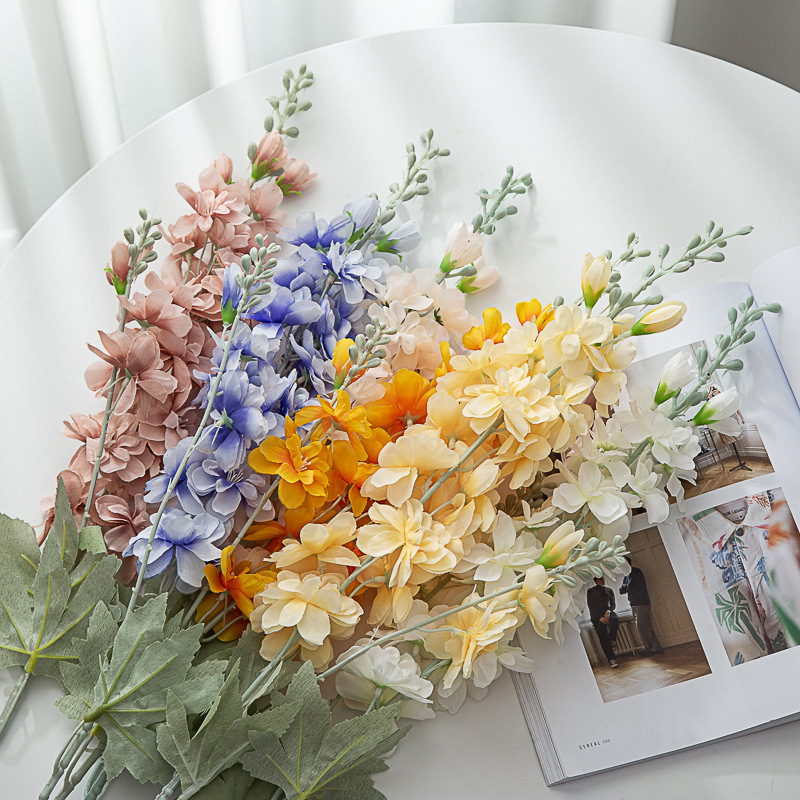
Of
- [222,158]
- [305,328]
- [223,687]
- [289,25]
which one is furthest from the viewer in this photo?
[289,25]

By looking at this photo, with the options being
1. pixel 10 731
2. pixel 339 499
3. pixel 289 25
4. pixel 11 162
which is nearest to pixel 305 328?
pixel 339 499

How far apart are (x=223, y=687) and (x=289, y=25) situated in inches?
39.6

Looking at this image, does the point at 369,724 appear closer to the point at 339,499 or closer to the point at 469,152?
the point at 339,499

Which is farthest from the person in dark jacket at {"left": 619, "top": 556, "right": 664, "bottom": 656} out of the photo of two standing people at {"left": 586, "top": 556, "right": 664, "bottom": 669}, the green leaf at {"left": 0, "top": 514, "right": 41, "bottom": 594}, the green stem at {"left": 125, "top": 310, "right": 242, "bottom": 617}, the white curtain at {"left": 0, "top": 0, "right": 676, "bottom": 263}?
the white curtain at {"left": 0, "top": 0, "right": 676, "bottom": 263}

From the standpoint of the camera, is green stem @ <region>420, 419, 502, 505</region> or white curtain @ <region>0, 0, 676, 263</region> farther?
white curtain @ <region>0, 0, 676, 263</region>

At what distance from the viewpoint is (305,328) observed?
56cm

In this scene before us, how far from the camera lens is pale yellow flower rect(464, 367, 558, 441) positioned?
1.59 ft

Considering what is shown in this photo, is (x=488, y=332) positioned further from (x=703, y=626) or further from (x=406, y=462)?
(x=703, y=626)

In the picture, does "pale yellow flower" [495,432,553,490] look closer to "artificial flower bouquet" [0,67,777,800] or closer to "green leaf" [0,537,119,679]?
"artificial flower bouquet" [0,67,777,800]

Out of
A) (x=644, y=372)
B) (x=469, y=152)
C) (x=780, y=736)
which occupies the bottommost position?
(x=780, y=736)

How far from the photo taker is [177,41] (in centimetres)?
114

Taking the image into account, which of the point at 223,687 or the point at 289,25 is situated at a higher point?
the point at 289,25

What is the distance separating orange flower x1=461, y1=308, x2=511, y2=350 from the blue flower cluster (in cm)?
8

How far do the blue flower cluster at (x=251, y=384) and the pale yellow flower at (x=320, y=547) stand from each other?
44 mm
